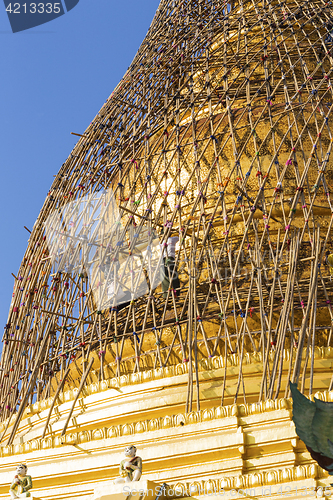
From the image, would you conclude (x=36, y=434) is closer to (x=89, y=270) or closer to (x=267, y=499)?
(x=89, y=270)

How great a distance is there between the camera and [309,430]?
642cm

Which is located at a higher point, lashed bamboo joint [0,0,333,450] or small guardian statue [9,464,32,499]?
lashed bamboo joint [0,0,333,450]

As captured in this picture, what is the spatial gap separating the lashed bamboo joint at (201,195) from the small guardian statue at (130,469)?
6.90 feet

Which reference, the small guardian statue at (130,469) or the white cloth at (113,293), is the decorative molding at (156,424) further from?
the white cloth at (113,293)

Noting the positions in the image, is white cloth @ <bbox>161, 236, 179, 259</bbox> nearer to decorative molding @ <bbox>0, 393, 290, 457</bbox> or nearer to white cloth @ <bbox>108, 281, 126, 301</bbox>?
white cloth @ <bbox>108, 281, 126, 301</bbox>

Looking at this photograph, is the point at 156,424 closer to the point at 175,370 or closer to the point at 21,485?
the point at 175,370

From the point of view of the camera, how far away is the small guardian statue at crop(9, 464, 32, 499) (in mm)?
8141

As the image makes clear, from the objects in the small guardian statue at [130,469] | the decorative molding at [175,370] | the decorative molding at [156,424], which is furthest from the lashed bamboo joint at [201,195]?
the small guardian statue at [130,469]

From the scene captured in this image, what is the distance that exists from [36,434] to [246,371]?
404 cm

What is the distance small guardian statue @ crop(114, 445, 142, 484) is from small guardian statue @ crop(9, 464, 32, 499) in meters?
1.52

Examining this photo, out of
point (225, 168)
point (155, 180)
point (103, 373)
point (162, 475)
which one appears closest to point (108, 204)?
point (155, 180)

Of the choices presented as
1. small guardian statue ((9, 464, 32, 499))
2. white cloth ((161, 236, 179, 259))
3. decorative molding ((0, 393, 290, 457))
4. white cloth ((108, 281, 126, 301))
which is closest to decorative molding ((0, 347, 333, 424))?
decorative molding ((0, 393, 290, 457))

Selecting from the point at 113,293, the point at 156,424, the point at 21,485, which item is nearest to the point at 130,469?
the point at 156,424

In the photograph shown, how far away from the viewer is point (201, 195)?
455 inches
